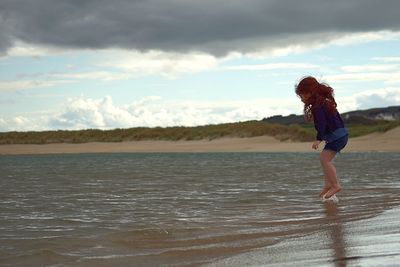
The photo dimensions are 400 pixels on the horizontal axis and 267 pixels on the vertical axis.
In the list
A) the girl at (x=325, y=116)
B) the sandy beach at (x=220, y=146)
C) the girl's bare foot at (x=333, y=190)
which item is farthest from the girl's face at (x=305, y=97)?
the sandy beach at (x=220, y=146)

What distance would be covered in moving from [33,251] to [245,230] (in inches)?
82.6

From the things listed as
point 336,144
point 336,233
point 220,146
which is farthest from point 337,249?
point 220,146

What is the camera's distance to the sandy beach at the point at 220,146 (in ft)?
127

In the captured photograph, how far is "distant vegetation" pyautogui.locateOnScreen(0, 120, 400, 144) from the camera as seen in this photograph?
4769 cm

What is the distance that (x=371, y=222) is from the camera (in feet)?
20.8

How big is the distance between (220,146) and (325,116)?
3804 cm

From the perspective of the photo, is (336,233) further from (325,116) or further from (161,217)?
(325,116)

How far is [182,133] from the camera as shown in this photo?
2108 inches

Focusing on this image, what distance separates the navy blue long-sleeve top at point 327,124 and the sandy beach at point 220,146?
89.6 ft

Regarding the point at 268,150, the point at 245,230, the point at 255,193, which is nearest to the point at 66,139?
the point at 268,150

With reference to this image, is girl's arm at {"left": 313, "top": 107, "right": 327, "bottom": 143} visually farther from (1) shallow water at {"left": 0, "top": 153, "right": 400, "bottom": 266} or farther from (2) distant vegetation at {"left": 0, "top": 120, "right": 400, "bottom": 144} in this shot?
(2) distant vegetation at {"left": 0, "top": 120, "right": 400, "bottom": 144}

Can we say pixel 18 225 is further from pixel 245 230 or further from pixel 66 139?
pixel 66 139

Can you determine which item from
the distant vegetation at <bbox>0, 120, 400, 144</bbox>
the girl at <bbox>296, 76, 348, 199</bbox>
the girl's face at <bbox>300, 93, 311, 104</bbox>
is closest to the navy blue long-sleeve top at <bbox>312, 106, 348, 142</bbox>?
the girl at <bbox>296, 76, 348, 199</bbox>

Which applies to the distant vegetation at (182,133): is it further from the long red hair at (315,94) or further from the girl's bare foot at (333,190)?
the long red hair at (315,94)
